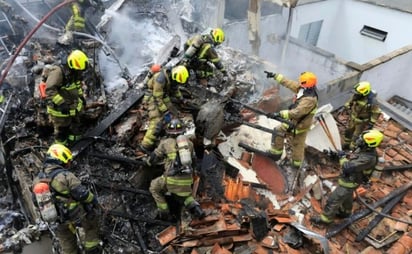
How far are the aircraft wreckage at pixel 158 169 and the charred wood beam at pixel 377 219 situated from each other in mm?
112

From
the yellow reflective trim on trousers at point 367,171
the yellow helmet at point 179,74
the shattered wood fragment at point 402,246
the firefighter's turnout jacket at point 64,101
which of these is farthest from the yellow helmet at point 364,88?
the firefighter's turnout jacket at point 64,101

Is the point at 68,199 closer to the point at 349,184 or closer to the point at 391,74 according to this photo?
the point at 349,184

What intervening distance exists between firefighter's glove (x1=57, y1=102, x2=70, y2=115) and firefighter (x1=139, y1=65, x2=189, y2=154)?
1.48m

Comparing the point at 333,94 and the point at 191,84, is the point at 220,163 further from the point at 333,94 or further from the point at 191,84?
the point at 333,94

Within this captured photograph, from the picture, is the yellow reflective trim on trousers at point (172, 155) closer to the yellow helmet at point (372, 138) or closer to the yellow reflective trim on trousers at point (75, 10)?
the yellow helmet at point (372, 138)

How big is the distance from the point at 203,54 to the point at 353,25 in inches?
349

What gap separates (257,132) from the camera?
815cm

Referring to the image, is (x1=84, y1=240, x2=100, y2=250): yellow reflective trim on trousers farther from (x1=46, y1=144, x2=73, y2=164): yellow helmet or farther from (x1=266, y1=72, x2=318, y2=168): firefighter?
(x1=266, y1=72, x2=318, y2=168): firefighter

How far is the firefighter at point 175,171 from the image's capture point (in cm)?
560

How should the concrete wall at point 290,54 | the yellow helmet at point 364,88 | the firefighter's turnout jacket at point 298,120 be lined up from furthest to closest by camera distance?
1. the concrete wall at point 290,54
2. the yellow helmet at point 364,88
3. the firefighter's turnout jacket at point 298,120

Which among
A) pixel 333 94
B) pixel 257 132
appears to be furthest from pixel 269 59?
pixel 257 132

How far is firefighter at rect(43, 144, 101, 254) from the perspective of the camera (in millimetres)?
4918

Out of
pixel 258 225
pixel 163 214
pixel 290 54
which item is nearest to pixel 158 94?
pixel 163 214

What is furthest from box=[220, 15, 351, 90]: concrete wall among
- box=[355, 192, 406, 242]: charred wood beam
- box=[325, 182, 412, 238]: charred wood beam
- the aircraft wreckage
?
box=[355, 192, 406, 242]: charred wood beam
